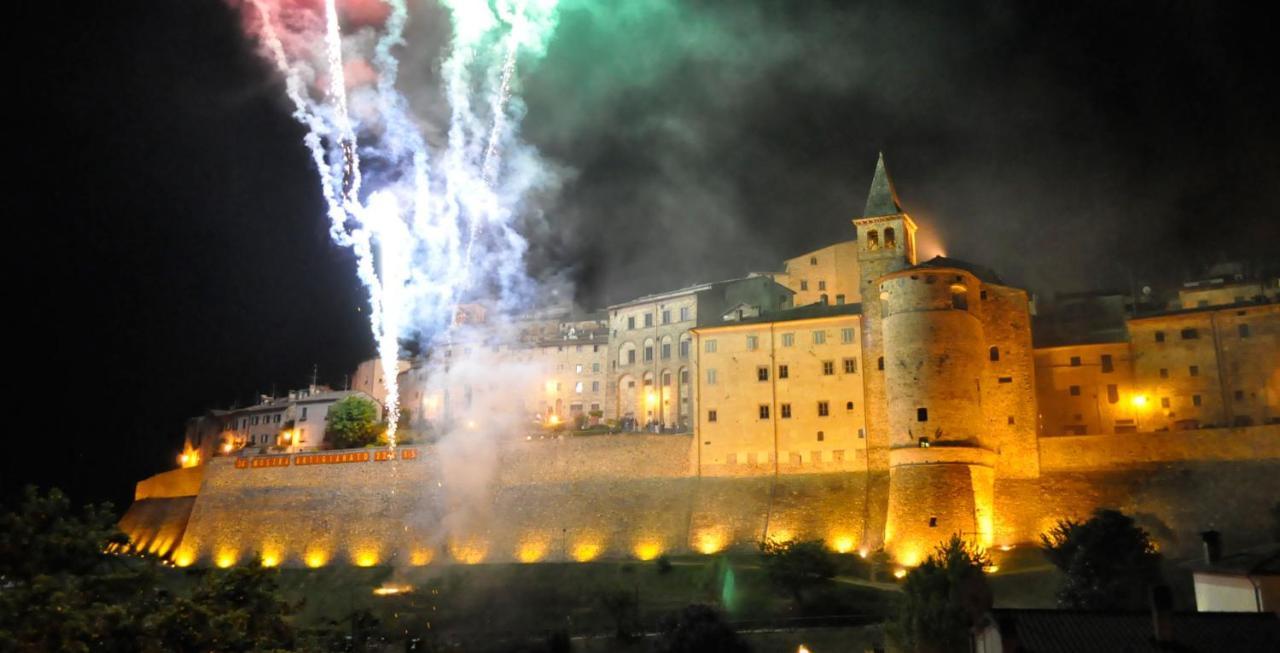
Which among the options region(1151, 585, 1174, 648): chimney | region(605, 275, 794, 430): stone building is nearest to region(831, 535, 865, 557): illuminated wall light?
region(605, 275, 794, 430): stone building

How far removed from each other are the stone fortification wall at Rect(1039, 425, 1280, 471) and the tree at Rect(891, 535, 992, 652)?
53.7 feet

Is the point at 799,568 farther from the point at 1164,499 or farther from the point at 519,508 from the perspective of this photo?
the point at 519,508

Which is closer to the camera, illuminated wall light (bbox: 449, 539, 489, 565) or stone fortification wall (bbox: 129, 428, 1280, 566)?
stone fortification wall (bbox: 129, 428, 1280, 566)

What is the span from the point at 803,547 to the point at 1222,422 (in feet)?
81.7

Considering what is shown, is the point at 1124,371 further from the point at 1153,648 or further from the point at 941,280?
the point at 1153,648

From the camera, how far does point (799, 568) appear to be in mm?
43406

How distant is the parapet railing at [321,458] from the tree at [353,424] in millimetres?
5838

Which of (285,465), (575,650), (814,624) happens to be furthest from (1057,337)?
(285,465)


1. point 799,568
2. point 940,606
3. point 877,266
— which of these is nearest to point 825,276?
point 877,266

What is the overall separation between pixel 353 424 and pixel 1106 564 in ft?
174

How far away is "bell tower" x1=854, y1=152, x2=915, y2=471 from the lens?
53.6 m

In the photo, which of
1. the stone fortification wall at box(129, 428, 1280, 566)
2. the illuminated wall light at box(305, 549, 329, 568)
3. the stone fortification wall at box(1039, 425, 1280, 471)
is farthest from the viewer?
the illuminated wall light at box(305, 549, 329, 568)

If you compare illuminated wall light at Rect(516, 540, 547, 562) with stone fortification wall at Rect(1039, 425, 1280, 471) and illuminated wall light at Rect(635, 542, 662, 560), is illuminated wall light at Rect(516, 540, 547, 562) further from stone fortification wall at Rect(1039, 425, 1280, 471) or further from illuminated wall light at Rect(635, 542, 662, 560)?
stone fortification wall at Rect(1039, 425, 1280, 471)

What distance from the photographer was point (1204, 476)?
4641cm
